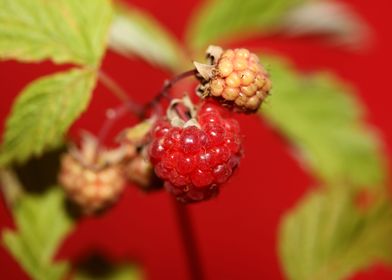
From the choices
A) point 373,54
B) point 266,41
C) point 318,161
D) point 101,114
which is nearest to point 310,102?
point 318,161

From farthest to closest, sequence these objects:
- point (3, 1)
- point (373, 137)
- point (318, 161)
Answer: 1. point (373, 137)
2. point (318, 161)
3. point (3, 1)

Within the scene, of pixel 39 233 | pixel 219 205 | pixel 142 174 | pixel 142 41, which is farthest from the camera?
pixel 219 205

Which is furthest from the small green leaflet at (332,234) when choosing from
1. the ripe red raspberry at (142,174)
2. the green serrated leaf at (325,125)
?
the ripe red raspberry at (142,174)

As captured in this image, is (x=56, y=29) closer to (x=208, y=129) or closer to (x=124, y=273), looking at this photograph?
(x=208, y=129)

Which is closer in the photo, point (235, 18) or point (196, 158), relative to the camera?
point (196, 158)

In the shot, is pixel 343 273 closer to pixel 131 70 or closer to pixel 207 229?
pixel 207 229

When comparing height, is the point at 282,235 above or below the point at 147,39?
below

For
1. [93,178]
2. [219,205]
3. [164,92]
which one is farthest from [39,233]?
[219,205]
